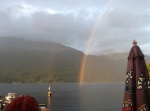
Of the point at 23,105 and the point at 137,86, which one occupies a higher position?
the point at 137,86

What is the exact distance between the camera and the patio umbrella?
8.16 metres

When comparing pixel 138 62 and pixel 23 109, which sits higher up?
pixel 138 62

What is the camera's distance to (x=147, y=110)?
26.2 ft

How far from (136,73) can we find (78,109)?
7769cm

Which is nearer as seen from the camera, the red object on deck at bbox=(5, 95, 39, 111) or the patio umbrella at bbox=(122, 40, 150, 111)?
the red object on deck at bbox=(5, 95, 39, 111)

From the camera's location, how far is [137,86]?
8.36 m

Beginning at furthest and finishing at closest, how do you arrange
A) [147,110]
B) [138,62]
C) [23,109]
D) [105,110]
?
1. [105,110]
2. [138,62]
3. [147,110]
4. [23,109]

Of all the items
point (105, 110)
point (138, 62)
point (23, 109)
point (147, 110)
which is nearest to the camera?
point (23, 109)

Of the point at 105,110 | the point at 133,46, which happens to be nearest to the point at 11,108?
the point at 133,46

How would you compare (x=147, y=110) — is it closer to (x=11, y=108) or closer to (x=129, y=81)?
(x=129, y=81)

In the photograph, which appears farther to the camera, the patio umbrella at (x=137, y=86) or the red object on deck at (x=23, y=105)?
the patio umbrella at (x=137, y=86)

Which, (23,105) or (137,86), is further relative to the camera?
(137,86)

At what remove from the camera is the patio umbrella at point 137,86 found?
8.16 m

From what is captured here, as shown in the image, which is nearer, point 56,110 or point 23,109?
point 23,109
